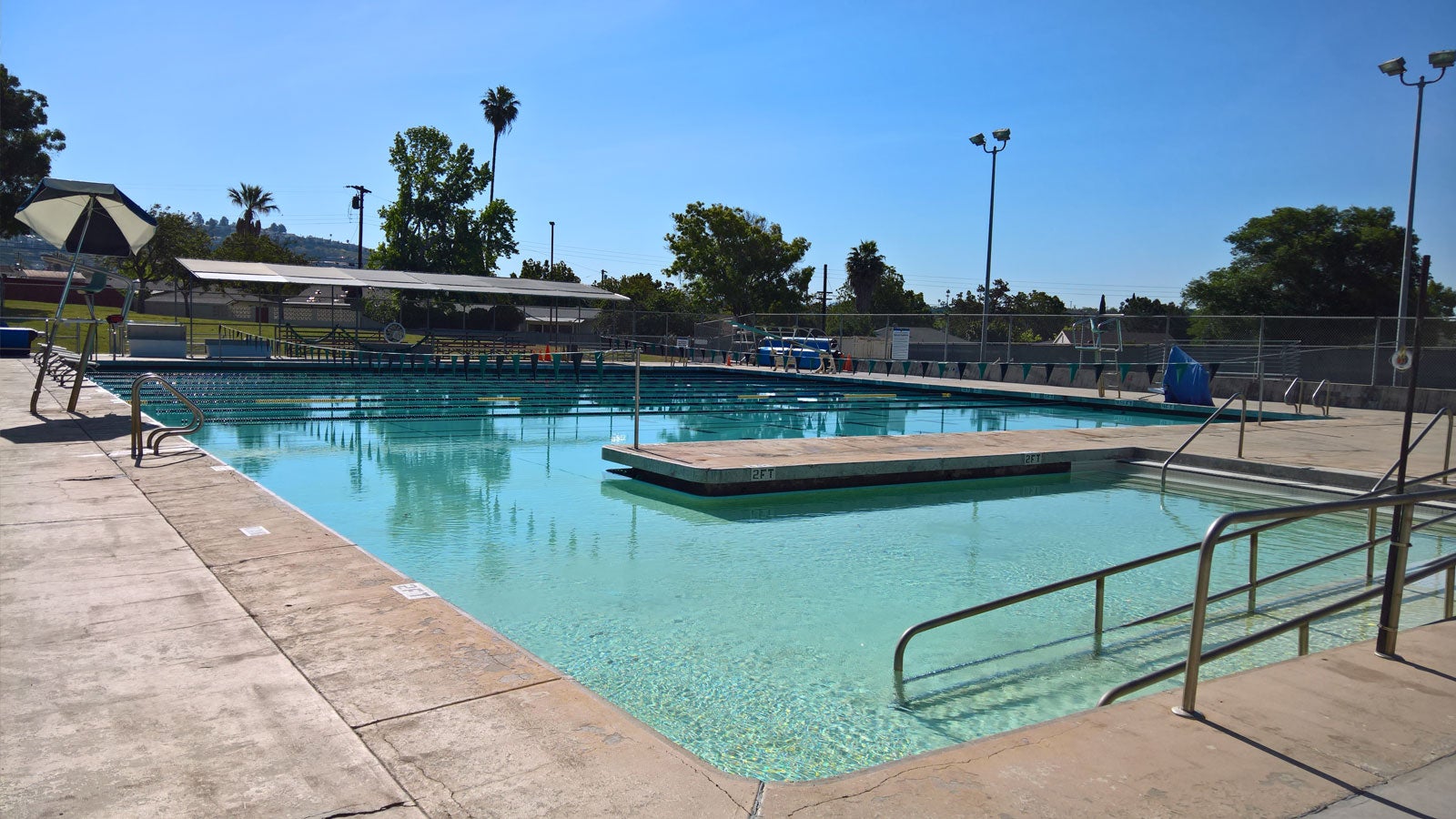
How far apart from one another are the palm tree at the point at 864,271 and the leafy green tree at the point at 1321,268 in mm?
23973

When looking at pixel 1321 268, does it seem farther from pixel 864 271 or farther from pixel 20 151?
pixel 20 151

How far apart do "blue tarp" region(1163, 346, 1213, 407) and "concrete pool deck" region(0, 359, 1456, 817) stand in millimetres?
17349

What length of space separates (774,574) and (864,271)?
6515cm

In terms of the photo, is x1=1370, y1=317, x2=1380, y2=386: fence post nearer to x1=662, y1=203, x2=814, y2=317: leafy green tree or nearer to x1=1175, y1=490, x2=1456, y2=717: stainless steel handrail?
x1=1175, y1=490, x2=1456, y2=717: stainless steel handrail

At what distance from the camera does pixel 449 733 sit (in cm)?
321

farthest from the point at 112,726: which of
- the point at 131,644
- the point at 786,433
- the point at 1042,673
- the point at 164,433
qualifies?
the point at 786,433

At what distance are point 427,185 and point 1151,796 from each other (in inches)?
2186

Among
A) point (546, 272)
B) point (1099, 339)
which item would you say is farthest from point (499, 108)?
point (1099, 339)

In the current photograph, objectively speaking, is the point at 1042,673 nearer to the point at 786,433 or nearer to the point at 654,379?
the point at 786,433

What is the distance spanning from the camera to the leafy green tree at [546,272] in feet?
264

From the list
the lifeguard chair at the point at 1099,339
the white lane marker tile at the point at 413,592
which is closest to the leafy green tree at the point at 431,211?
the lifeguard chair at the point at 1099,339

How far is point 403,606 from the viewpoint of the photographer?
185 inches

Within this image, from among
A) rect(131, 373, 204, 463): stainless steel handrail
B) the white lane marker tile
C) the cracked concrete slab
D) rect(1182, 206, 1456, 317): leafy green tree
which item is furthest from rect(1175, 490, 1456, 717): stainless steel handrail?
rect(1182, 206, 1456, 317): leafy green tree

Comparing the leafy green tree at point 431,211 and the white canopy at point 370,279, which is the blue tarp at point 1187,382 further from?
the leafy green tree at point 431,211
